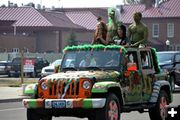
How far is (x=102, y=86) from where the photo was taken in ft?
43.7

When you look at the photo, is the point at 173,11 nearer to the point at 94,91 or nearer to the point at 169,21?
the point at 169,21

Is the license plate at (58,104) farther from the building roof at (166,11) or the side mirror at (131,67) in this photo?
the building roof at (166,11)

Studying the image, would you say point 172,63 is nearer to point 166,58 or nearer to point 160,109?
point 166,58

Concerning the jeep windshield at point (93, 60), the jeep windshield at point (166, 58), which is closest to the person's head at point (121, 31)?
the jeep windshield at point (93, 60)

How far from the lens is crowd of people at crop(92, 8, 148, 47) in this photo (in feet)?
51.5

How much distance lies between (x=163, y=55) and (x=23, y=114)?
1329cm

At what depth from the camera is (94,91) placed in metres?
13.3

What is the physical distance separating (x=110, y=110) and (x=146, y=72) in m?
2.21

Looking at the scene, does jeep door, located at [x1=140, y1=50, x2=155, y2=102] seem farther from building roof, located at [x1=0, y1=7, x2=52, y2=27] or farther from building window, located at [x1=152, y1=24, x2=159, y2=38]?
building window, located at [x1=152, y1=24, x2=159, y2=38]

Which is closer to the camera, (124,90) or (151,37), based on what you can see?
(124,90)

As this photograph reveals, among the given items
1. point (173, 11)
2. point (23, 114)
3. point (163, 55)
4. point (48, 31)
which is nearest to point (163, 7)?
point (173, 11)

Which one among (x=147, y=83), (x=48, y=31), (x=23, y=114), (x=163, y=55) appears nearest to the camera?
(x=147, y=83)

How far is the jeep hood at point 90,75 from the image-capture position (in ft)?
45.0

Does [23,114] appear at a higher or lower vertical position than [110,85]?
lower
